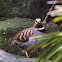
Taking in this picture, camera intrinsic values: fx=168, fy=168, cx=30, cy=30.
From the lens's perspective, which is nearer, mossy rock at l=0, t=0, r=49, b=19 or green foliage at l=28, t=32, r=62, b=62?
green foliage at l=28, t=32, r=62, b=62

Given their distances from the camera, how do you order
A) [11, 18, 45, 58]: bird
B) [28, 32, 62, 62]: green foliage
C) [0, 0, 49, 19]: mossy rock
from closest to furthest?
[28, 32, 62, 62]: green foliage → [11, 18, 45, 58]: bird → [0, 0, 49, 19]: mossy rock

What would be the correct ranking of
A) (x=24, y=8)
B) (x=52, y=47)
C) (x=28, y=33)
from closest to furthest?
(x=52, y=47)
(x=28, y=33)
(x=24, y=8)

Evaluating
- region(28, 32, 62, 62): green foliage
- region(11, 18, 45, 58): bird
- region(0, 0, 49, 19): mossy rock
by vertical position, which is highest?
region(28, 32, 62, 62): green foliage

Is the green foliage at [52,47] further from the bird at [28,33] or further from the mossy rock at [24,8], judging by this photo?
the mossy rock at [24,8]

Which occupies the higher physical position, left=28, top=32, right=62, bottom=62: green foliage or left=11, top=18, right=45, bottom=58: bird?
left=28, top=32, right=62, bottom=62: green foliage

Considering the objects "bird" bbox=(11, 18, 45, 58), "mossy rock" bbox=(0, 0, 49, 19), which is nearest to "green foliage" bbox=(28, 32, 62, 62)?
"bird" bbox=(11, 18, 45, 58)

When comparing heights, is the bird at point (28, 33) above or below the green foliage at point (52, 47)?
below

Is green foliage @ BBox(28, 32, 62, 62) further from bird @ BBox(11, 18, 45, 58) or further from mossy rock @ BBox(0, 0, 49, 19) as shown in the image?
mossy rock @ BBox(0, 0, 49, 19)

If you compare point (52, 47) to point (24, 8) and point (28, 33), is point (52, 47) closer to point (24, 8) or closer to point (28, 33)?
point (28, 33)

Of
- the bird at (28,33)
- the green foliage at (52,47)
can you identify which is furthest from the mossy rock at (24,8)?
the green foliage at (52,47)

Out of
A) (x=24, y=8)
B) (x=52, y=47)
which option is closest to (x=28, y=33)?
(x=52, y=47)

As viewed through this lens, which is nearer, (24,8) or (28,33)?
(28,33)

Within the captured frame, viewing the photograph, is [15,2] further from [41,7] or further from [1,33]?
[1,33]

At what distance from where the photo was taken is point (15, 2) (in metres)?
6.52
